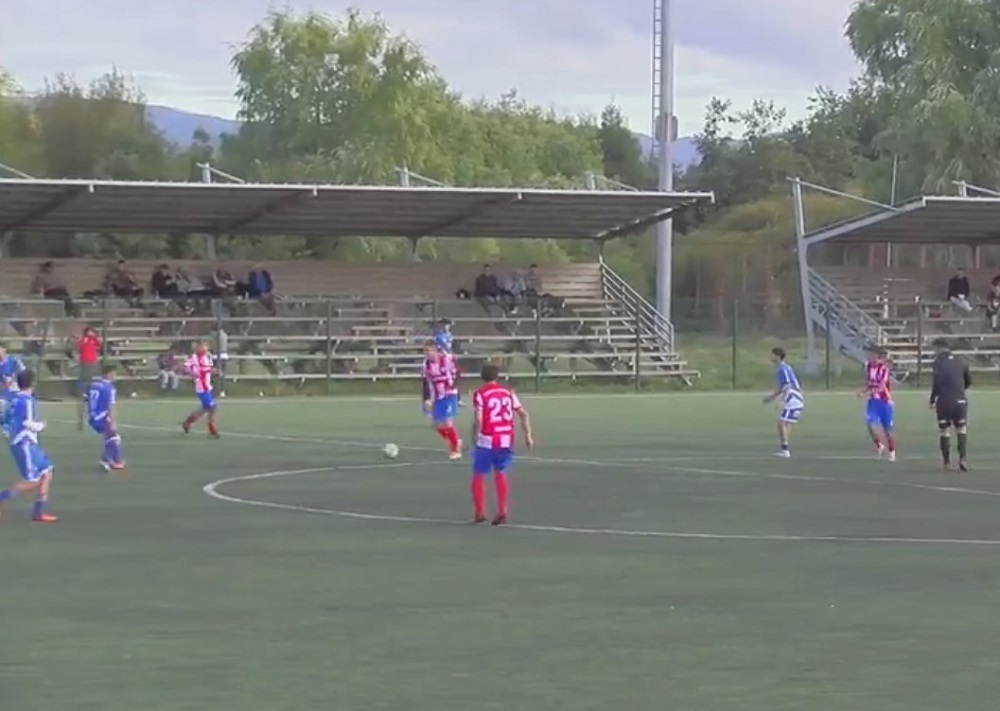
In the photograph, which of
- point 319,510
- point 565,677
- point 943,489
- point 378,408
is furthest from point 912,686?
point 378,408

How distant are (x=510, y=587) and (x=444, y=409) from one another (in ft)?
40.6

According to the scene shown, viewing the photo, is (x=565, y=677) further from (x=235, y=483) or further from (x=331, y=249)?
(x=331, y=249)

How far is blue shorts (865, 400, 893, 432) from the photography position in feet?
85.4

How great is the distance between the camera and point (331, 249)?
224ft

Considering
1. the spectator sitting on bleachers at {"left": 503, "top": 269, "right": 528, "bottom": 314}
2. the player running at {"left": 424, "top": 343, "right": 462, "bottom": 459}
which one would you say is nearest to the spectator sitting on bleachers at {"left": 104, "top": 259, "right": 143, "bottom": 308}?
the spectator sitting on bleachers at {"left": 503, "top": 269, "right": 528, "bottom": 314}

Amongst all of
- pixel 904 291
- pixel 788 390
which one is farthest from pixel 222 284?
pixel 788 390

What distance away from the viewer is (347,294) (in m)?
49.6

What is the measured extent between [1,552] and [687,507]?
7.12 m

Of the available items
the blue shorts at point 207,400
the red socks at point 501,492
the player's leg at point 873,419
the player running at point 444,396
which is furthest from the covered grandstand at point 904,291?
the red socks at point 501,492

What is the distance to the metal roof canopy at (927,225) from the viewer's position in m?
48.7

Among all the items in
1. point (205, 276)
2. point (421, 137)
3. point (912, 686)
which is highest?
point (421, 137)

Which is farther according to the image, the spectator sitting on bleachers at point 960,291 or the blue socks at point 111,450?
the spectator sitting on bleachers at point 960,291

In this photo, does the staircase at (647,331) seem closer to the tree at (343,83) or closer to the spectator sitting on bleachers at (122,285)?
the spectator sitting on bleachers at (122,285)

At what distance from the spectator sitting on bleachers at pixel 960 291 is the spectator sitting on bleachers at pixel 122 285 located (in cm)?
2132
